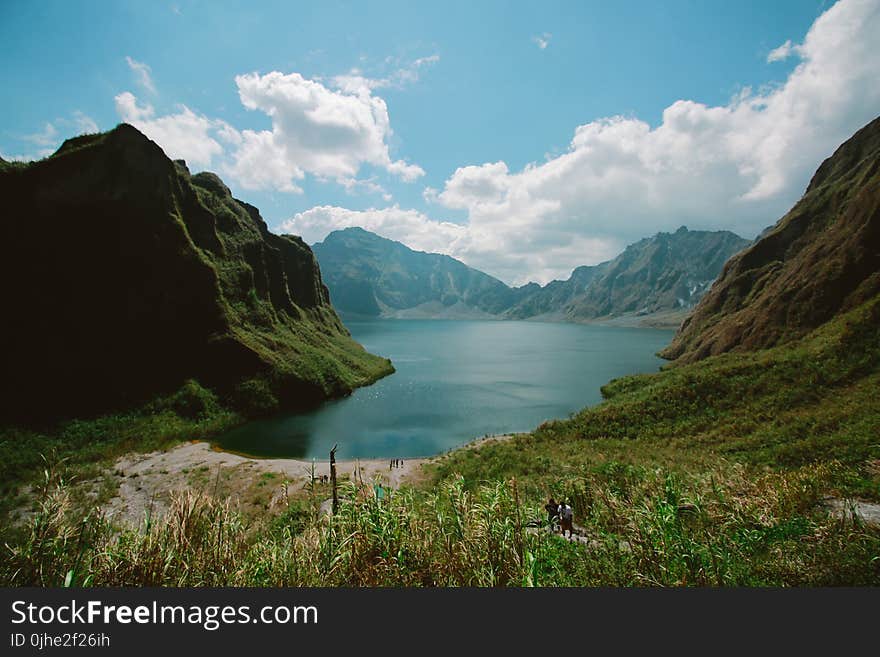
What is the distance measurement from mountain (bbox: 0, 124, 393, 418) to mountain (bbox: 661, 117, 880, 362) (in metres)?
70.1

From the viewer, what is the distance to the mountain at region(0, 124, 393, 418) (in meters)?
46.4

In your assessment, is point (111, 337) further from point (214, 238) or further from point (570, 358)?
point (570, 358)

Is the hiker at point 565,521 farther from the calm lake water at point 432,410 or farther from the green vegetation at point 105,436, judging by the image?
the green vegetation at point 105,436

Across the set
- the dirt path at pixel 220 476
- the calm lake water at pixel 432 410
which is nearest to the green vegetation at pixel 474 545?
the dirt path at pixel 220 476

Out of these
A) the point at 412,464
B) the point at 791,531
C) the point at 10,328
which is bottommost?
the point at 412,464

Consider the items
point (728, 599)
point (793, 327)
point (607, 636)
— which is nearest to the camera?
point (607, 636)

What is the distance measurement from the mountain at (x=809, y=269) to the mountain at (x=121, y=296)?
230 feet

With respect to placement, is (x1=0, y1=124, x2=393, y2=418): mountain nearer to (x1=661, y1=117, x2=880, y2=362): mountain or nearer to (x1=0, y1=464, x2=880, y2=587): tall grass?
(x1=0, y1=464, x2=880, y2=587): tall grass

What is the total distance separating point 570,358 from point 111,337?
11351cm

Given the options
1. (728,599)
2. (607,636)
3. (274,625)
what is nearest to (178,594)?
(274,625)

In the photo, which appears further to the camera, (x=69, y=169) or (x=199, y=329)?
(x=199, y=329)

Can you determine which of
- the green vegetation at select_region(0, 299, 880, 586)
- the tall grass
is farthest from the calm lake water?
the tall grass

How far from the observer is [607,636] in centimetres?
495

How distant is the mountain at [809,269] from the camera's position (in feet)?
146
